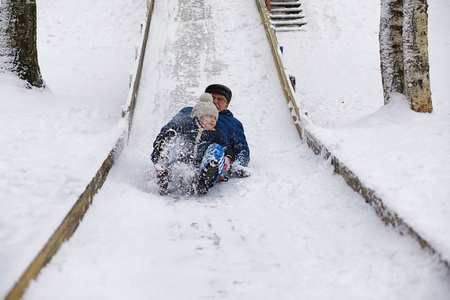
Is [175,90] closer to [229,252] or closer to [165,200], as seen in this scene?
[165,200]

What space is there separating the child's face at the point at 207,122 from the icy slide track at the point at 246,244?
0.65m

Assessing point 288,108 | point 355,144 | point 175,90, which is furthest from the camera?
point 175,90

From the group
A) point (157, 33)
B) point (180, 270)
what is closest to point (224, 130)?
point (180, 270)

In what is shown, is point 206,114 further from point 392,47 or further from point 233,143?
point 392,47

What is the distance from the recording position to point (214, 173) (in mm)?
4281

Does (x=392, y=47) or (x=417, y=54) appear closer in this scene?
(x=417, y=54)

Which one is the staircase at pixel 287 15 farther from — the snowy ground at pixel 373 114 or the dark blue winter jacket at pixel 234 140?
the dark blue winter jacket at pixel 234 140

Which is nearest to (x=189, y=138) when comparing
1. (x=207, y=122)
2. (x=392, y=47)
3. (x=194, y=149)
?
(x=194, y=149)

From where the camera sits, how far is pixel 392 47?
256 inches

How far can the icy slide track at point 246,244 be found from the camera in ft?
8.15

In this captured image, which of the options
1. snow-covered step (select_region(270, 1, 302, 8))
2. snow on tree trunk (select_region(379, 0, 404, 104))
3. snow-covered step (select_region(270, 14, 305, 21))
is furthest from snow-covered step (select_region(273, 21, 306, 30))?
snow on tree trunk (select_region(379, 0, 404, 104))

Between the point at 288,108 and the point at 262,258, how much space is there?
15.0 feet

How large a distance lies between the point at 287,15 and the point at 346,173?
9.02 meters

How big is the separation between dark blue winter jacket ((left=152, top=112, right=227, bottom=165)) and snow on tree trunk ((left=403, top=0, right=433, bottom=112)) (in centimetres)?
286
